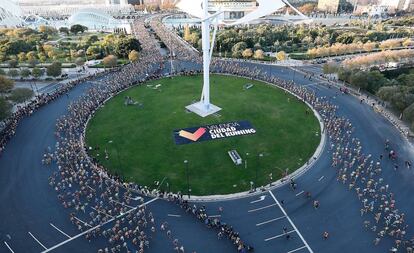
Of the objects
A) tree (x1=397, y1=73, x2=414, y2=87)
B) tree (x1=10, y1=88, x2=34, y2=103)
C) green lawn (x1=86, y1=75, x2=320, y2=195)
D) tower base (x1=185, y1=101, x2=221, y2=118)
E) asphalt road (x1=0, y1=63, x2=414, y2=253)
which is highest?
tree (x1=397, y1=73, x2=414, y2=87)

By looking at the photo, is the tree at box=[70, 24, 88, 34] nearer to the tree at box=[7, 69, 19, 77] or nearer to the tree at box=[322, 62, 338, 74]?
the tree at box=[7, 69, 19, 77]

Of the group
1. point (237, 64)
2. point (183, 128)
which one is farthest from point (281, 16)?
point (183, 128)

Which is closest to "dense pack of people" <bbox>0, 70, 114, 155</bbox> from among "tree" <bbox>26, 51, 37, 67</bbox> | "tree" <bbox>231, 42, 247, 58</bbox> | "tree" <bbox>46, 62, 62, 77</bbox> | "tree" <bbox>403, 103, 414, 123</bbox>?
"tree" <bbox>46, 62, 62, 77</bbox>

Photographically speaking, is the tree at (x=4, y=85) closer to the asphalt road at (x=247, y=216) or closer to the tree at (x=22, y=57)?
the asphalt road at (x=247, y=216)

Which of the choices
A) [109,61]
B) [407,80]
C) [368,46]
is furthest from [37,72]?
[368,46]

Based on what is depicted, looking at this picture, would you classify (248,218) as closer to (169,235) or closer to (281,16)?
(169,235)

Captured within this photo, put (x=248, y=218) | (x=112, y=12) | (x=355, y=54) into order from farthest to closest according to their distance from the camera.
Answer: (x=112, y=12)
(x=355, y=54)
(x=248, y=218)

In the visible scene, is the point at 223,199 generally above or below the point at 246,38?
below
